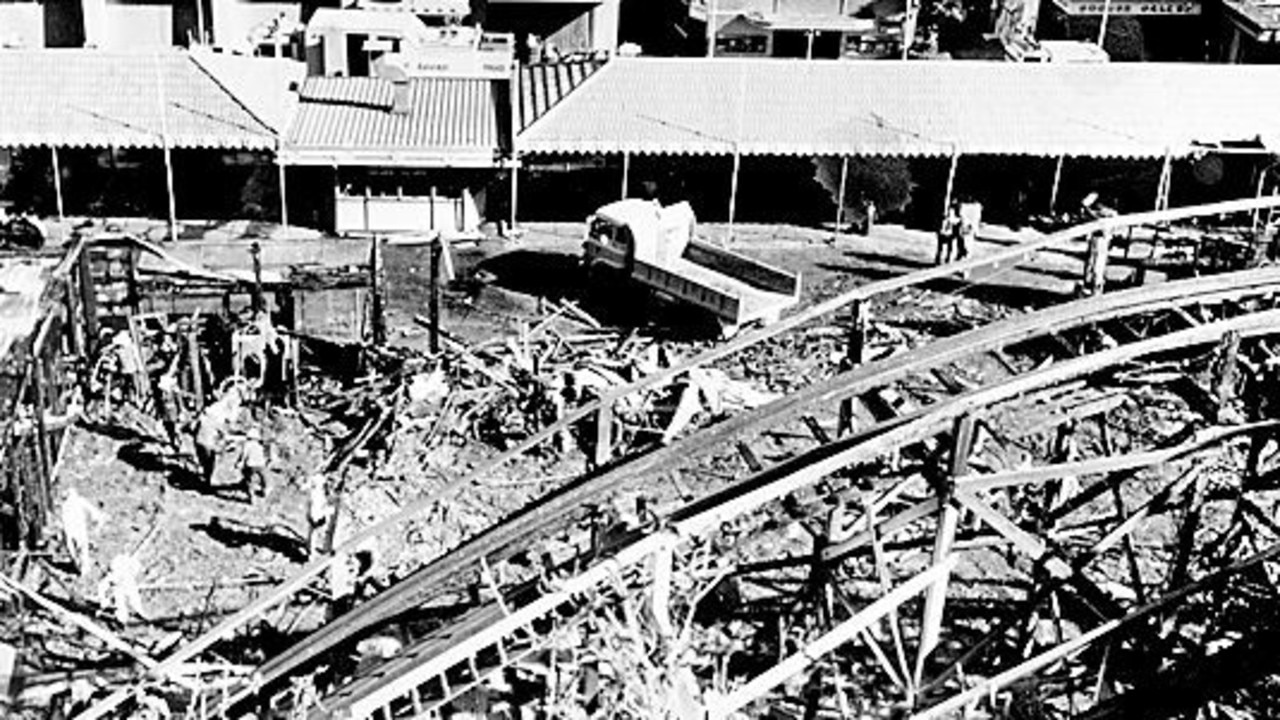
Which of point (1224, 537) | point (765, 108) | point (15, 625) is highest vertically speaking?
point (765, 108)

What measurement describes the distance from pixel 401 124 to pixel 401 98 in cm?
66

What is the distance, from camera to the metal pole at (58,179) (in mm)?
27406

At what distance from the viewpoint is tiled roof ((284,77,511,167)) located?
2758 cm

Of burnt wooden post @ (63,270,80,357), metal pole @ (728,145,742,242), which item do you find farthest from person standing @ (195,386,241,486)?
metal pole @ (728,145,742,242)

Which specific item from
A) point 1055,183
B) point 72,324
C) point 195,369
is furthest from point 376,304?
point 1055,183

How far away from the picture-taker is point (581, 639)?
36.1 ft

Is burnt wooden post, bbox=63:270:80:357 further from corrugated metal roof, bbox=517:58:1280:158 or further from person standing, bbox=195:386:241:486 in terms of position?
corrugated metal roof, bbox=517:58:1280:158

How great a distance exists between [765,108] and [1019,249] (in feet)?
57.8

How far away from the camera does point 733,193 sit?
28031mm

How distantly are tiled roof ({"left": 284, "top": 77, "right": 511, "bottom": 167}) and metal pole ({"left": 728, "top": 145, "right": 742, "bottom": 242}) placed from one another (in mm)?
3929

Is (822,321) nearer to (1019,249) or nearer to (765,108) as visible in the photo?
(765,108)

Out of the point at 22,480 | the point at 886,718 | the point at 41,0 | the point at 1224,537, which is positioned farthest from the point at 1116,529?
the point at 41,0

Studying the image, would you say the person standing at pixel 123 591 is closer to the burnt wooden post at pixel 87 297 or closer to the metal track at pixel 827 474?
the metal track at pixel 827 474

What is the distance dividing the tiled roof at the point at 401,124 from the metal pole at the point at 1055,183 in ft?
32.7
